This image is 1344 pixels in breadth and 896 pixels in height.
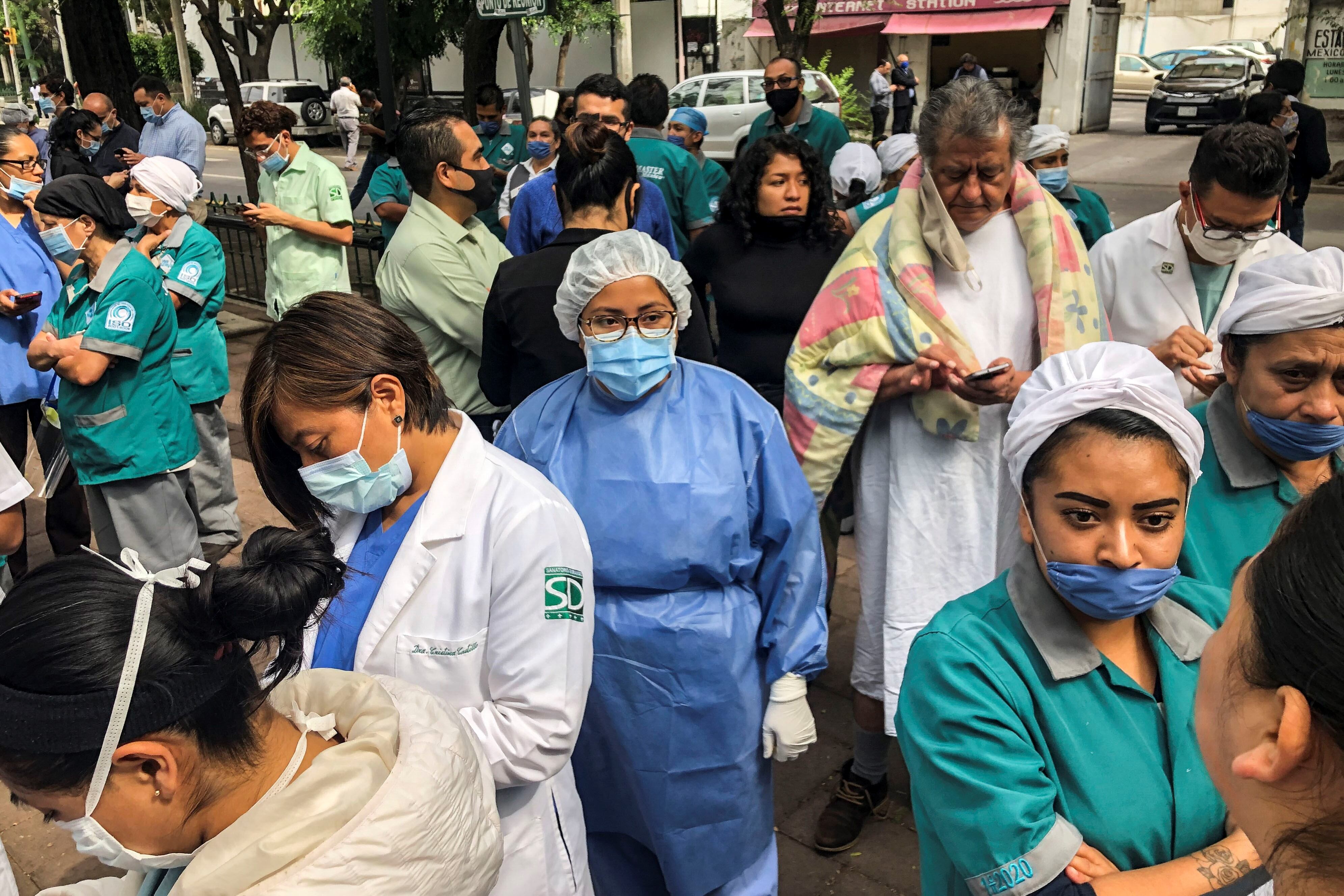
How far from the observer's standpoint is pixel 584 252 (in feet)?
9.09

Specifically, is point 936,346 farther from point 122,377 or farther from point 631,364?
point 122,377

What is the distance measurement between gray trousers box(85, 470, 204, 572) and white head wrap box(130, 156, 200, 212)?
4.48 ft

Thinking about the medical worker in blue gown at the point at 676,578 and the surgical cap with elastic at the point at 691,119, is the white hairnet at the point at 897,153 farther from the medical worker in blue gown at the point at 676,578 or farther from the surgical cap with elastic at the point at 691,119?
the medical worker in blue gown at the point at 676,578

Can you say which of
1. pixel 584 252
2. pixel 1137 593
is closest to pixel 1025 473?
pixel 1137 593

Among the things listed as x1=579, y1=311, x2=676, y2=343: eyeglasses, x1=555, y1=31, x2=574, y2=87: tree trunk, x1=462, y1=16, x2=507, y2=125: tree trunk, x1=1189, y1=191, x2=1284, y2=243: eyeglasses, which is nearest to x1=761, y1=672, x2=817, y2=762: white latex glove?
x1=579, y1=311, x2=676, y2=343: eyeglasses

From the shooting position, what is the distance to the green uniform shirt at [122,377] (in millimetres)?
4250

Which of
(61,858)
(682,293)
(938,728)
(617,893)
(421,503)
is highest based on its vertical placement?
(682,293)

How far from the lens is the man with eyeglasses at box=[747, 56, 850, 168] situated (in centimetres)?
668

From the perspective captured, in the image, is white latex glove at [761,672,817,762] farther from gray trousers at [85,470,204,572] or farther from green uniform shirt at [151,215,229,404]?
green uniform shirt at [151,215,229,404]

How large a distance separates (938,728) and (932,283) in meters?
1.73

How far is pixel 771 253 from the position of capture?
4.05 m

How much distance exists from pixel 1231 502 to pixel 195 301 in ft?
15.1

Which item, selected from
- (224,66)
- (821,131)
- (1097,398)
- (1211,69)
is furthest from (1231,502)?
(1211,69)

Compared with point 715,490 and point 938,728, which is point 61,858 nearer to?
point 715,490
